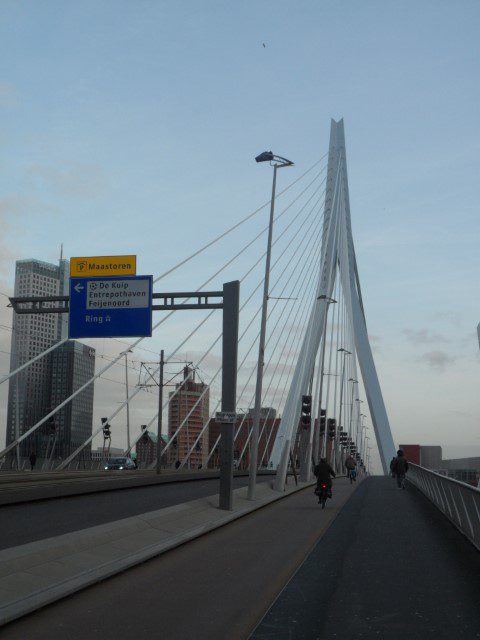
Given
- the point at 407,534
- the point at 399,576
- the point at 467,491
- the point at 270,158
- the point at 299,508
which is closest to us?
the point at 399,576

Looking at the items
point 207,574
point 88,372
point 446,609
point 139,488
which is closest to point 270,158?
point 139,488

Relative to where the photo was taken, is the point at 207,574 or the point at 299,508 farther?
the point at 299,508

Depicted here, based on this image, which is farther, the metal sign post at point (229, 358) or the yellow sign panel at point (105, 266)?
the yellow sign panel at point (105, 266)

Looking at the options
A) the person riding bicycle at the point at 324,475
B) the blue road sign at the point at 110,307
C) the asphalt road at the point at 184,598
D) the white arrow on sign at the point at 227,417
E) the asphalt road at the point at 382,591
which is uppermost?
the blue road sign at the point at 110,307

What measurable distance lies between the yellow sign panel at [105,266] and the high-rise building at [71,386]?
185ft

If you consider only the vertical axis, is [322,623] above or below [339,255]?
below

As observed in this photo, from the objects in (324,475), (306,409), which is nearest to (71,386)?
(306,409)

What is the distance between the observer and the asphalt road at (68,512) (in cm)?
1320

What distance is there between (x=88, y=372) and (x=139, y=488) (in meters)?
61.1

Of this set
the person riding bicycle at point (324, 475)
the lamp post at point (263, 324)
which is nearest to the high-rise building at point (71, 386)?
the lamp post at point (263, 324)

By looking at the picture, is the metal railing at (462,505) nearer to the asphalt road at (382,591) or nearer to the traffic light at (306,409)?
the asphalt road at (382,591)

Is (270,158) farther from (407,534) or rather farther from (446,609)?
(446,609)

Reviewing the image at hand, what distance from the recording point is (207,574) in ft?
31.3

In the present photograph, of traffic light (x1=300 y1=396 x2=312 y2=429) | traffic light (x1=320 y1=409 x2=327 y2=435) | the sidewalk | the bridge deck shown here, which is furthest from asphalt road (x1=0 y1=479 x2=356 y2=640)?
traffic light (x1=320 y1=409 x2=327 y2=435)
